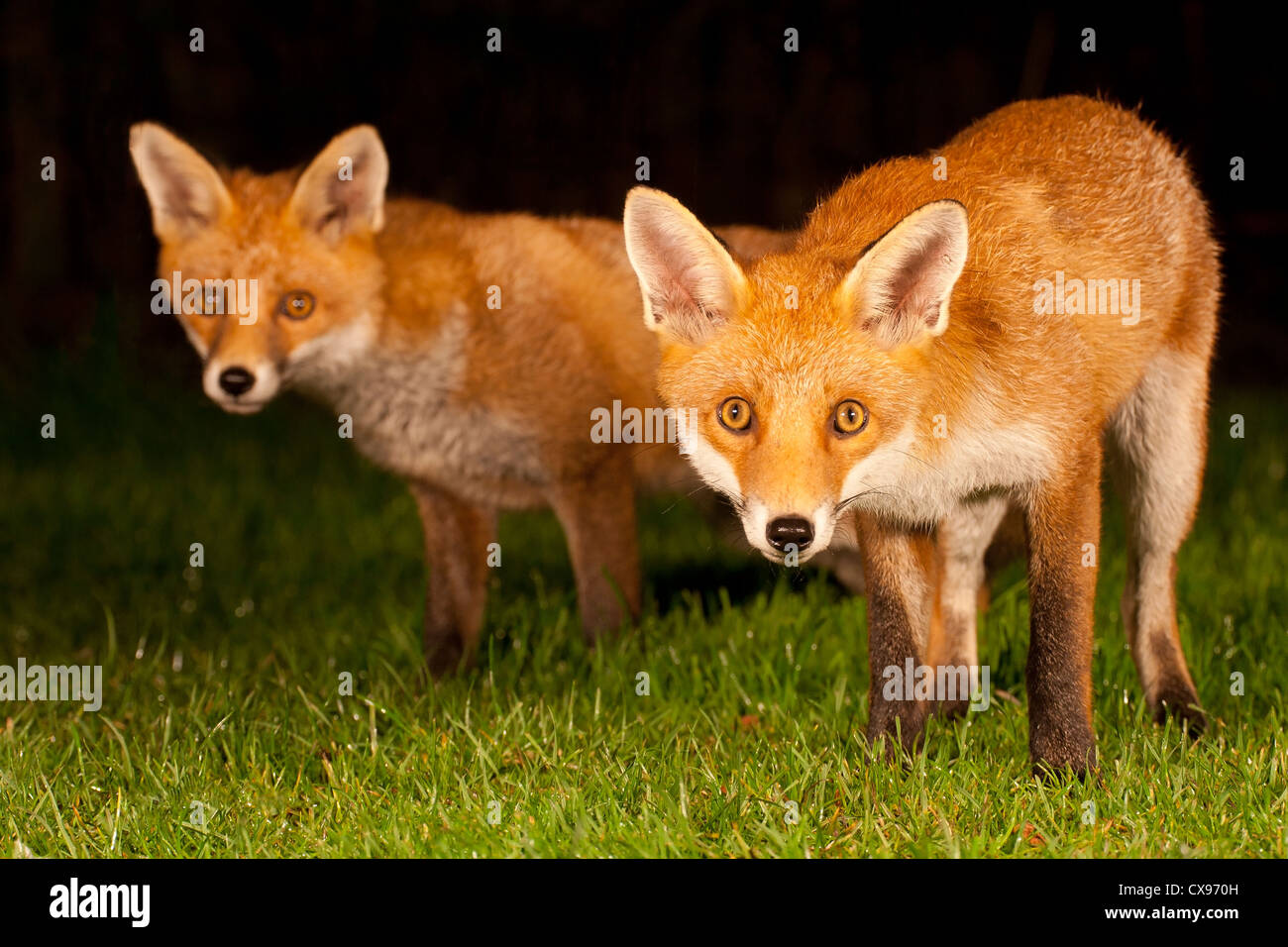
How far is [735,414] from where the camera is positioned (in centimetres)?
348

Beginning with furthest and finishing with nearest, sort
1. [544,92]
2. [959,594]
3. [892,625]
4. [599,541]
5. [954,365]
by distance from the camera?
[544,92], [599,541], [959,594], [892,625], [954,365]

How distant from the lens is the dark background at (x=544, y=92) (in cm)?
1223

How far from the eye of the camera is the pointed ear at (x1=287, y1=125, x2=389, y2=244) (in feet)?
17.9

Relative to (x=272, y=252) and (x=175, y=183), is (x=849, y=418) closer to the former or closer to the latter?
(x=272, y=252)

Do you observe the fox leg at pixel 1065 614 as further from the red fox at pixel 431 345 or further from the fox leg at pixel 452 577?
the fox leg at pixel 452 577

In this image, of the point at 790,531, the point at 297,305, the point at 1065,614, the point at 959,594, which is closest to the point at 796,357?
the point at 790,531

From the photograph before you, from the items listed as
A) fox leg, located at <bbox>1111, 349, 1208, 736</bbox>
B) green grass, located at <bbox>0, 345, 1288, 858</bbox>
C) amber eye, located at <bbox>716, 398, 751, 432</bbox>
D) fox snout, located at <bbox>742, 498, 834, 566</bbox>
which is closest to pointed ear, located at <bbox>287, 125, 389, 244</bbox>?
green grass, located at <bbox>0, 345, 1288, 858</bbox>

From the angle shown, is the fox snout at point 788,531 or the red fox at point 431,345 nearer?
the fox snout at point 788,531

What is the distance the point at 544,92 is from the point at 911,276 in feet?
30.6

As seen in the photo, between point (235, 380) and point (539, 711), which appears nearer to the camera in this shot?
point (539, 711)

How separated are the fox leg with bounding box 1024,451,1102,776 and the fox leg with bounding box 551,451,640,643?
2141 mm

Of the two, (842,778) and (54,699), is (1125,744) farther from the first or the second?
(54,699)

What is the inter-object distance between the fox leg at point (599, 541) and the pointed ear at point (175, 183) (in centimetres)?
178

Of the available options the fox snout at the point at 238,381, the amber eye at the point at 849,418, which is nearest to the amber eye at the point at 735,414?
the amber eye at the point at 849,418
